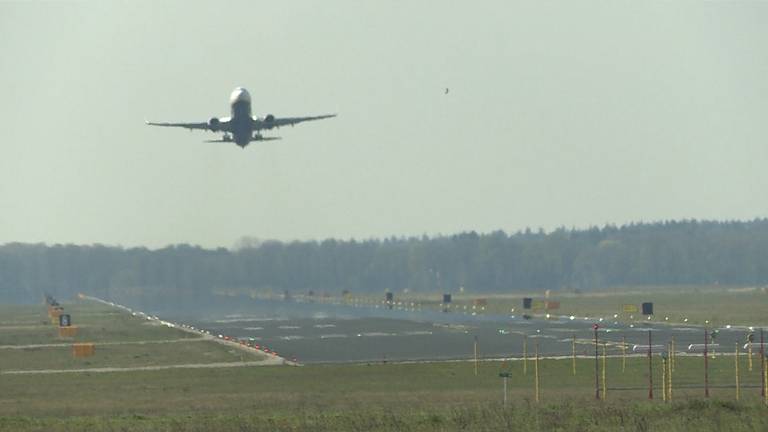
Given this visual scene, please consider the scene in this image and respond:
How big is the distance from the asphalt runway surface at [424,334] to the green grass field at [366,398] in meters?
5.99

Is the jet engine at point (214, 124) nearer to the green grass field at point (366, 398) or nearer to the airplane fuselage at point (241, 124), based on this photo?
the airplane fuselage at point (241, 124)

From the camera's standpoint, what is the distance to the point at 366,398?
53.3 m

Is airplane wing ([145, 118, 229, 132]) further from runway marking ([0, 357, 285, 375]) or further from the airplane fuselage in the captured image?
runway marking ([0, 357, 285, 375])

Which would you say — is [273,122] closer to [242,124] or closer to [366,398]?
[242,124]

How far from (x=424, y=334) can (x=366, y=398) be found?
4331 cm

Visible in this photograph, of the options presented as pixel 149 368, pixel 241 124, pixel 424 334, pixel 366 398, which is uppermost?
pixel 241 124

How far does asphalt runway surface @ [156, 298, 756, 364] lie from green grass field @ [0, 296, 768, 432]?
599 centimetres

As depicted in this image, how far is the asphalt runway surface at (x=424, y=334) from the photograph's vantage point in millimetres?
76938

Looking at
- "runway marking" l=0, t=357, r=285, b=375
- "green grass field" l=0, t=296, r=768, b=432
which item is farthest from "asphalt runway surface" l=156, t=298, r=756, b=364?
"green grass field" l=0, t=296, r=768, b=432

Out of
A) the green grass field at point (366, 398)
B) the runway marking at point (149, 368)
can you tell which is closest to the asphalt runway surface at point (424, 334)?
the runway marking at point (149, 368)

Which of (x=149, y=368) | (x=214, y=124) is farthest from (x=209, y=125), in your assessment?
(x=149, y=368)

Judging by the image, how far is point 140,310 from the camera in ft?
545

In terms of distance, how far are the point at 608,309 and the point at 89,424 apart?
98.1 metres

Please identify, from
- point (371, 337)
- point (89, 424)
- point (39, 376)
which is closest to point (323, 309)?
point (371, 337)
